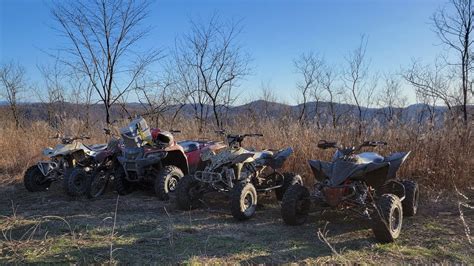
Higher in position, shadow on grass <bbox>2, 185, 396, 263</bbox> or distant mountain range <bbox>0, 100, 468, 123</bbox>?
distant mountain range <bbox>0, 100, 468, 123</bbox>

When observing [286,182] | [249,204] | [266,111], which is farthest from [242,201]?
[266,111]

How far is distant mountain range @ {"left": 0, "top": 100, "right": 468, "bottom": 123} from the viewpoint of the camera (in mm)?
8664

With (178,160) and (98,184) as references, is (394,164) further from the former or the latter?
(98,184)

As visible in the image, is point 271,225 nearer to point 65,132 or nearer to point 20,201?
point 20,201

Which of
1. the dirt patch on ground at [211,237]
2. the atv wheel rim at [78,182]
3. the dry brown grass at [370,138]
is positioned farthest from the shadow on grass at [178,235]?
the dry brown grass at [370,138]

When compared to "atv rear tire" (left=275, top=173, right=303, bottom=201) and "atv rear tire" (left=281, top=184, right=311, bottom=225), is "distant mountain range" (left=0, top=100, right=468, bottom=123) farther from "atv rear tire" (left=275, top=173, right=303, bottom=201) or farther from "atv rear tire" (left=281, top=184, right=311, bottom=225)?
"atv rear tire" (left=281, top=184, right=311, bottom=225)

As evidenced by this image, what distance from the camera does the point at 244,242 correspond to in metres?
4.83

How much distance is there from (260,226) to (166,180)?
2027 millimetres

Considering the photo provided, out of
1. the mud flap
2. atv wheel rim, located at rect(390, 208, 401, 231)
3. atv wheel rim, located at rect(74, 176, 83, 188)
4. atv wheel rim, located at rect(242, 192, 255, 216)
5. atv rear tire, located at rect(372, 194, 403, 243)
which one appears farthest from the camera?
the mud flap

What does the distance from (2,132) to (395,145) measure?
10416mm

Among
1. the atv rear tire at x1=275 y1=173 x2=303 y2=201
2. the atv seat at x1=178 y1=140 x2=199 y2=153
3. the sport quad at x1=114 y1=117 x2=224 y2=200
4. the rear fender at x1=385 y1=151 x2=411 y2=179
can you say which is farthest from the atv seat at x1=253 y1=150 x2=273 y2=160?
the rear fender at x1=385 y1=151 x2=411 y2=179

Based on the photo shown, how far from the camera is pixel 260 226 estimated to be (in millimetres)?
5562

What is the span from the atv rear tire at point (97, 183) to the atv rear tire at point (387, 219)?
4470mm

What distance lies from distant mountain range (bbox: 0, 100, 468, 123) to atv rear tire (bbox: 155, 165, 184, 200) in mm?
3743
